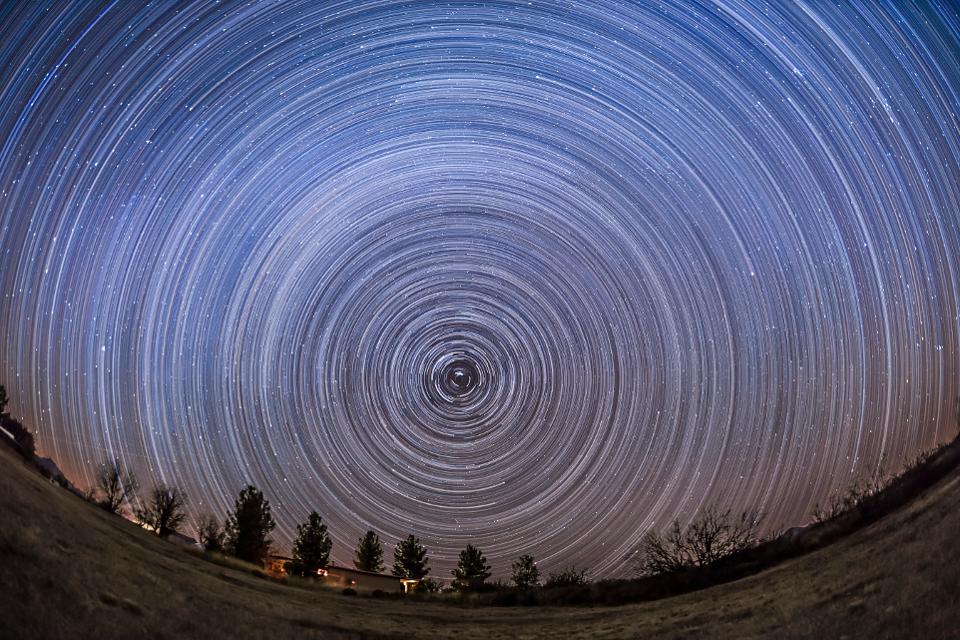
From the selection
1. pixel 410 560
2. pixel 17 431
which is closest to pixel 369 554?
pixel 410 560

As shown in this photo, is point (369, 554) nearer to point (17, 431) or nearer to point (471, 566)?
point (471, 566)

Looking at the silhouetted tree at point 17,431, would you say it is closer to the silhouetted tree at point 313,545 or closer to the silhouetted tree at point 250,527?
the silhouetted tree at point 250,527

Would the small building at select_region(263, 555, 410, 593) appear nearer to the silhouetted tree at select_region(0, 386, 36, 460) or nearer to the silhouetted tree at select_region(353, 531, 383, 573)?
the silhouetted tree at select_region(353, 531, 383, 573)

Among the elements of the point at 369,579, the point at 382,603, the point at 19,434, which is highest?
the point at 19,434

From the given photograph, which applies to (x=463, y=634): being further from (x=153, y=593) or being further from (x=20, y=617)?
(x=20, y=617)

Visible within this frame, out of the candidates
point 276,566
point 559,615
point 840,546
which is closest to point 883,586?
point 840,546

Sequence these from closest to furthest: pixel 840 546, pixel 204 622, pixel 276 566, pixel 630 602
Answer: pixel 204 622
pixel 840 546
pixel 630 602
pixel 276 566

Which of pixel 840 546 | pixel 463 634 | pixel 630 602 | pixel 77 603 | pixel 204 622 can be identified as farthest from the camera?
pixel 630 602
